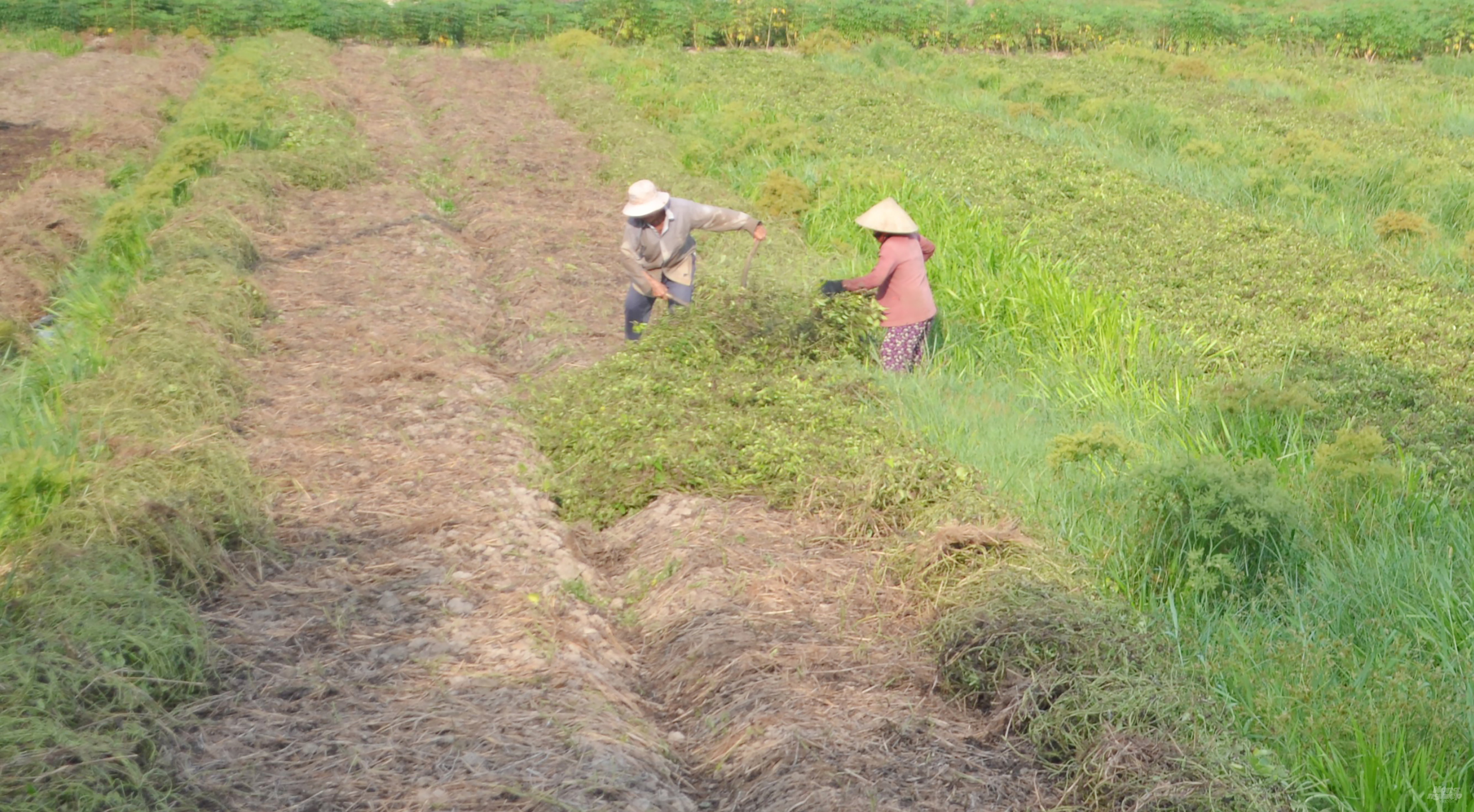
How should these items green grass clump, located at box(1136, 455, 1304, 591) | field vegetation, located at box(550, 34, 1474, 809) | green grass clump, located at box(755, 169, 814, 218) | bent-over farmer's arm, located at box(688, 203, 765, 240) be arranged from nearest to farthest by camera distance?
field vegetation, located at box(550, 34, 1474, 809)
green grass clump, located at box(1136, 455, 1304, 591)
bent-over farmer's arm, located at box(688, 203, 765, 240)
green grass clump, located at box(755, 169, 814, 218)

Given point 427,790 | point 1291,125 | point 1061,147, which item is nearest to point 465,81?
point 1061,147

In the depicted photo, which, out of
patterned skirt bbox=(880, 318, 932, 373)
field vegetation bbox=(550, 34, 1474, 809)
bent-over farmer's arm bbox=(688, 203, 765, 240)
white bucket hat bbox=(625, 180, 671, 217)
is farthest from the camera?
bent-over farmer's arm bbox=(688, 203, 765, 240)

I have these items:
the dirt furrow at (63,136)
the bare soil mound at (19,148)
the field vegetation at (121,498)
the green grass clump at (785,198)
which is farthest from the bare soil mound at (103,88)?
the green grass clump at (785,198)

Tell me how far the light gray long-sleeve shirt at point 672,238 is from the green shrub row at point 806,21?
19885 millimetres

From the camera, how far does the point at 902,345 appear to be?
796 centimetres

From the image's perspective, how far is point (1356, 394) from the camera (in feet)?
23.0

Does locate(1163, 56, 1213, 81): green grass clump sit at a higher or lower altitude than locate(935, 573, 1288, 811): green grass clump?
higher

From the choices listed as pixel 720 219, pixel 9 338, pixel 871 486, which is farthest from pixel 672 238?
pixel 9 338

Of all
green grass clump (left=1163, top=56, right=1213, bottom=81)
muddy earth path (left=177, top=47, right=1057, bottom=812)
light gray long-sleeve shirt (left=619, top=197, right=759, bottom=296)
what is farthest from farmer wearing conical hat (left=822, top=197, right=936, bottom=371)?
green grass clump (left=1163, top=56, right=1213, bottom=81)

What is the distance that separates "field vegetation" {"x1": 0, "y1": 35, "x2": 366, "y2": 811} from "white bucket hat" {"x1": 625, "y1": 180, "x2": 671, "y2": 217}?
8.80 feet

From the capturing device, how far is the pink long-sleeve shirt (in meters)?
7.89

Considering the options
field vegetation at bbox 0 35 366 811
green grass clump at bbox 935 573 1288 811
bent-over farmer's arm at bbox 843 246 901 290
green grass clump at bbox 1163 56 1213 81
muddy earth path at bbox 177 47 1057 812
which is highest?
green grass clump at bbox 1163 56 1213 81

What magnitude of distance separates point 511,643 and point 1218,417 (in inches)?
158

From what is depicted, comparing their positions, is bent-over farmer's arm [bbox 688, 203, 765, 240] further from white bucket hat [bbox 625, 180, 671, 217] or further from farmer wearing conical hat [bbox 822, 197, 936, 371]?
farmer wearing conical hat [bbox 822, 197, 936, 371]
